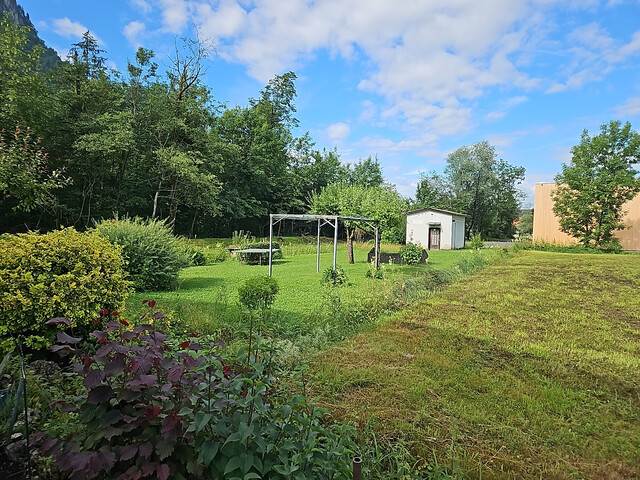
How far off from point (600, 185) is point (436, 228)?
8.75 m

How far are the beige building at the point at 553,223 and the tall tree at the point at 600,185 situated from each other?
209cm

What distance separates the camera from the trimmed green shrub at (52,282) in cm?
306

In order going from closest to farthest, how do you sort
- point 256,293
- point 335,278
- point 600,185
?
point 256,293 → point 335,278 → point 600,185

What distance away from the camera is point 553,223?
2192 cm

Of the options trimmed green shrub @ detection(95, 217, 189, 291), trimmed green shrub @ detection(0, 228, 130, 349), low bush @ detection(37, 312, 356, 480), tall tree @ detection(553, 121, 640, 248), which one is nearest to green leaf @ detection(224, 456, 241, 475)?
low bush @ detection(37, 312, 356, 480)

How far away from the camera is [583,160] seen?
18.4 metres

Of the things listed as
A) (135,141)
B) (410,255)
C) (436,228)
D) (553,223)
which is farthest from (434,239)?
(135,141)

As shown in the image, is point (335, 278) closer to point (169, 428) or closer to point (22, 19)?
point (169, 428)

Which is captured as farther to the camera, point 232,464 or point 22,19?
point 22,19

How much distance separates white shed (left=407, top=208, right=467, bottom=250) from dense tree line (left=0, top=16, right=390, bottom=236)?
1132 cm

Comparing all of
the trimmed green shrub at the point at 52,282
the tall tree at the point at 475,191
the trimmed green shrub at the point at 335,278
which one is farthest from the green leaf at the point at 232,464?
the tall tree at the point at 475,191

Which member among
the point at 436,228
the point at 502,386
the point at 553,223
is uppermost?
the point at 553,223

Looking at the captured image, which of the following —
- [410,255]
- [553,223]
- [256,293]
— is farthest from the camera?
[553,223]

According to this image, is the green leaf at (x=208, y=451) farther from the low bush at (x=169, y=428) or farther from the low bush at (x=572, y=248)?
the low bush at (x=572, y=248)
